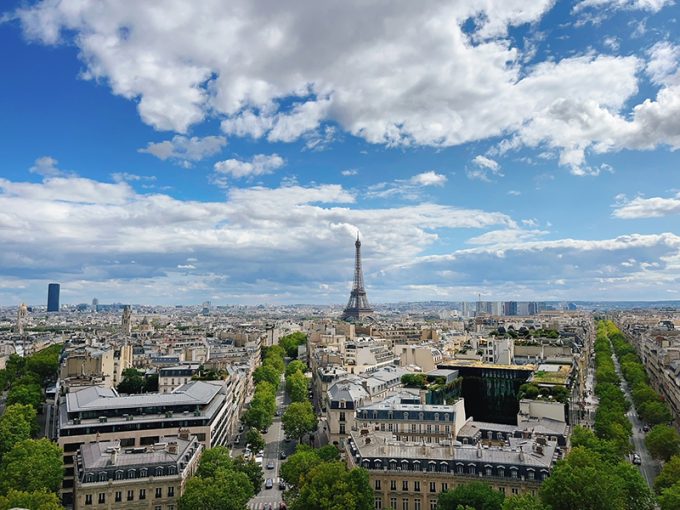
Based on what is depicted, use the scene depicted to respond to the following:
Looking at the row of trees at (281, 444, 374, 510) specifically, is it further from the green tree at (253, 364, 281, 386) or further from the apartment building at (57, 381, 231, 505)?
the green tree at (253, 364, 281, 386)

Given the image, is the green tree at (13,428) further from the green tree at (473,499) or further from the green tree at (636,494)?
the green tree at (636,494)

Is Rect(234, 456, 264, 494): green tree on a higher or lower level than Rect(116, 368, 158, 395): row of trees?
lower

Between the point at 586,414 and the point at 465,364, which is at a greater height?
the point at 465,364

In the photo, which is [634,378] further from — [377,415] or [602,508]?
[602,508]

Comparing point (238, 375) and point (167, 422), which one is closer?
point (167, 422)

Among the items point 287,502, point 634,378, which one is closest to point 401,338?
point 634,378

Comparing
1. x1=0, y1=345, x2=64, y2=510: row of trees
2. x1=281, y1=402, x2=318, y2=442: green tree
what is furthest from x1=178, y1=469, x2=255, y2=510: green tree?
x1=281, y1=402, x2=318, y2=442: green tree

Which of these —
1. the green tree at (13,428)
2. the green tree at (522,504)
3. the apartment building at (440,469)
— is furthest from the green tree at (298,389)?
the green tree at (522,504)
